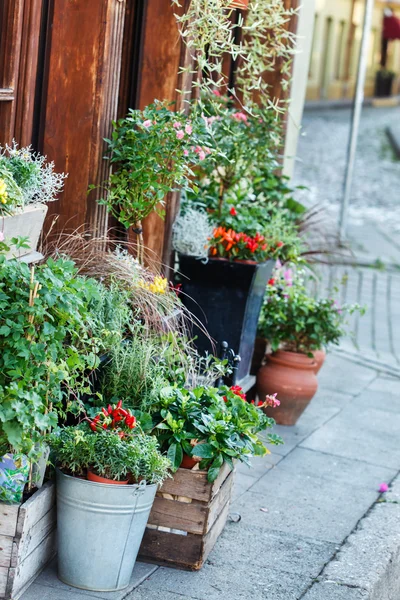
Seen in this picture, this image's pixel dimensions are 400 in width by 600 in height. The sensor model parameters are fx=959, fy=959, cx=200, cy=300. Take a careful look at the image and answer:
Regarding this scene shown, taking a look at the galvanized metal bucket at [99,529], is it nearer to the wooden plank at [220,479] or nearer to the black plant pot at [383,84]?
the wooden plank at [220,479]

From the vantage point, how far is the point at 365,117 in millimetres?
35062

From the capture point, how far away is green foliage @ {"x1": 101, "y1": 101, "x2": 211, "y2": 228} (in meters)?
4.39

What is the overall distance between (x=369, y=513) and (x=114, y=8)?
265 cm

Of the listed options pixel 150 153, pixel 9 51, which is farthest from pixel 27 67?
pixel 150 153

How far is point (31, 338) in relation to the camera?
3199 millimetres

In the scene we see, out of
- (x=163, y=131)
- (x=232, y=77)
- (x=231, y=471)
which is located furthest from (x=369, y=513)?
(x=232, y=77)

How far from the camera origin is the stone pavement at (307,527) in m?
3.69

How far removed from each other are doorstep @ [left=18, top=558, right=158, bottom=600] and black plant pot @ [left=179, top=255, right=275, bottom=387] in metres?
1.81

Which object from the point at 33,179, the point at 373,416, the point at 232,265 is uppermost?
the point at 33,179

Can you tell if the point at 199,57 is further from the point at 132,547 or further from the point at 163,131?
the point at 132,547

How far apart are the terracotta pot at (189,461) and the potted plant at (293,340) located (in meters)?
2.06

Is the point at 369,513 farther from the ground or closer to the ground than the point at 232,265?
closer to the ground

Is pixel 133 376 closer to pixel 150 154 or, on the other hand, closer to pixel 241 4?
pixel 150 154

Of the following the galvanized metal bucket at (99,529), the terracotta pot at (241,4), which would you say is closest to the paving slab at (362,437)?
the galvanized metal bucket at (99,529)
